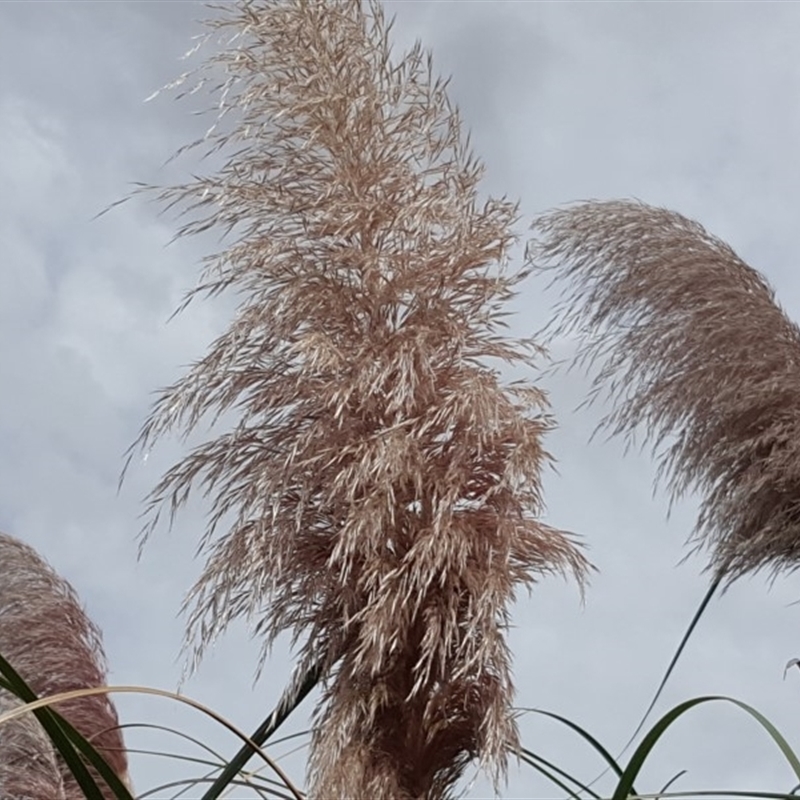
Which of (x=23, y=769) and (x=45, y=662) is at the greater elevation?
(x=45, y=662)

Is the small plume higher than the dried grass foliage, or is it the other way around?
the dried grass foliage

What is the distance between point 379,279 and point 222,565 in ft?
1.63

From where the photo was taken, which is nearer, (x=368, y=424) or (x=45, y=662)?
(x=368, y=424)

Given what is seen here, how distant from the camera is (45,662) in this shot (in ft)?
8.71

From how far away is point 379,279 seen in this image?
201 cm

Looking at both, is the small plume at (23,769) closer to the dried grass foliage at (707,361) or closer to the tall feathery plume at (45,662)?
the tall feathery plume at (45,662)

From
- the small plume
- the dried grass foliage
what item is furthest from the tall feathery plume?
the dried grass foliage

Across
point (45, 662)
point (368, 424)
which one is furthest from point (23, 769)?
point (368, 424)

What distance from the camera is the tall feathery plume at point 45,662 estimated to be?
Result: 243 cm

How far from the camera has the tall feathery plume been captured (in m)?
2.43

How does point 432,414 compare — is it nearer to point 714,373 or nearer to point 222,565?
point 222,565

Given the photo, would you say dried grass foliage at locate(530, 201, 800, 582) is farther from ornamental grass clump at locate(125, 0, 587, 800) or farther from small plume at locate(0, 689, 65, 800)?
small plume at locate(0, 689, 65, 800)

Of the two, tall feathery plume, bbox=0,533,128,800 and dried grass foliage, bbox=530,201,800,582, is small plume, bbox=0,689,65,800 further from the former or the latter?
dried grass foliage, bbox=530,201,800,582

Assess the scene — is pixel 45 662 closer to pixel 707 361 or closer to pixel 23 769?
pixel 23 769
